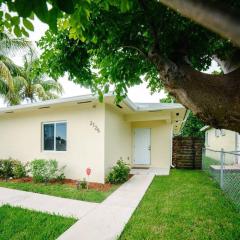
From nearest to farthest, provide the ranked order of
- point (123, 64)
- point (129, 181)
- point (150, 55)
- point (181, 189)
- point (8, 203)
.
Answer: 1. point (150, 55)
2. point (123, 64)
3. point (8, 203)
4. point (181, 189)
5. point (129, 181)

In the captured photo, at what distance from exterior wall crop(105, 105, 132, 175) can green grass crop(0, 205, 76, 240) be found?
4440 mm

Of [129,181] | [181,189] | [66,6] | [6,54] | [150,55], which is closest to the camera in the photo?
[66,6]

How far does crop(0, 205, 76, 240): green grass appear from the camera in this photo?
4.49 m

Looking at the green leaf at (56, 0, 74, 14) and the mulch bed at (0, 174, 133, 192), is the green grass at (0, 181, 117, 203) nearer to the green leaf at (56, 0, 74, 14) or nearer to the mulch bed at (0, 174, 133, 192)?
the mulch bed at (0, 174, 133, 192)

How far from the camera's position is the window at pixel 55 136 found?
10414 mm

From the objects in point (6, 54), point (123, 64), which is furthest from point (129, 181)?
point (6, 54)

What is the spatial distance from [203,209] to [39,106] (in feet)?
24.3

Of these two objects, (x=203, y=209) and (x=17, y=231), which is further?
(x=203, y=209)

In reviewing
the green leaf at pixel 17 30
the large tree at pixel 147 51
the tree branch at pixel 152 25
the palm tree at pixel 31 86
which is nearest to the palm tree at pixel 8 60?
the palm tree at pixel 31 86

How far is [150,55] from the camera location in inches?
116

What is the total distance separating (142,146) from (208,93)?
1223 cm

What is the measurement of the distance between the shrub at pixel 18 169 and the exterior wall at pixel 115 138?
3819 mm

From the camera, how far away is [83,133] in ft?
32.5

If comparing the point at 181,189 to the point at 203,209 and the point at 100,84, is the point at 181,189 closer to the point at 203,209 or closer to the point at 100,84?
the point at 203,209
